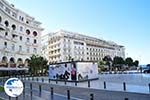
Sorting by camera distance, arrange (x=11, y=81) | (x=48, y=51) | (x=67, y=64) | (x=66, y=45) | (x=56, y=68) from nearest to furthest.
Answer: (x=11, y=81)
(x=67, y=64)
(x=56, y=68)
(x=66, y=45)
(x=48, y=51)

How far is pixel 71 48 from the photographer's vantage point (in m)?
99.9

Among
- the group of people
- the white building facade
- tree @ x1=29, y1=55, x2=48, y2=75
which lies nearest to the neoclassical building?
tree @ x1=29, y1=55, x2=48, y2=75

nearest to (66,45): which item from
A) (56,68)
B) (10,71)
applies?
(10,71)

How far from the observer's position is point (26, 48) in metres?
68.1

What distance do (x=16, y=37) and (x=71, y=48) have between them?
39.0 metres

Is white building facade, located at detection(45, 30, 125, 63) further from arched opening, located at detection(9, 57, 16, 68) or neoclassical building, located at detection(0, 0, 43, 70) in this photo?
arched opening, located at detection(9, 57, 16, 68)

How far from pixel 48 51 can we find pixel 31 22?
34767 mm

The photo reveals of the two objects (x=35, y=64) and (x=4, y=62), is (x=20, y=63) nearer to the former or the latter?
(x=35, y=64)

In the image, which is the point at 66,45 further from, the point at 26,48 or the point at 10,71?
the point at 10,71

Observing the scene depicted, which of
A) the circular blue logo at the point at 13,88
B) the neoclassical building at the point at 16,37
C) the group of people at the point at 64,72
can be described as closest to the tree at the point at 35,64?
the neoclassical building at the point at 16,37

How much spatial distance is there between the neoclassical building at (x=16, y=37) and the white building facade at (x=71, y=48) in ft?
69.2

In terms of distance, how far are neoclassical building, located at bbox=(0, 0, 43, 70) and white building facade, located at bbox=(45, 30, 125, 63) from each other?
21102mm

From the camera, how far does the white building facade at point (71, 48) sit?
96625mm

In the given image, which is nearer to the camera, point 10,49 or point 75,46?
point 10,49
